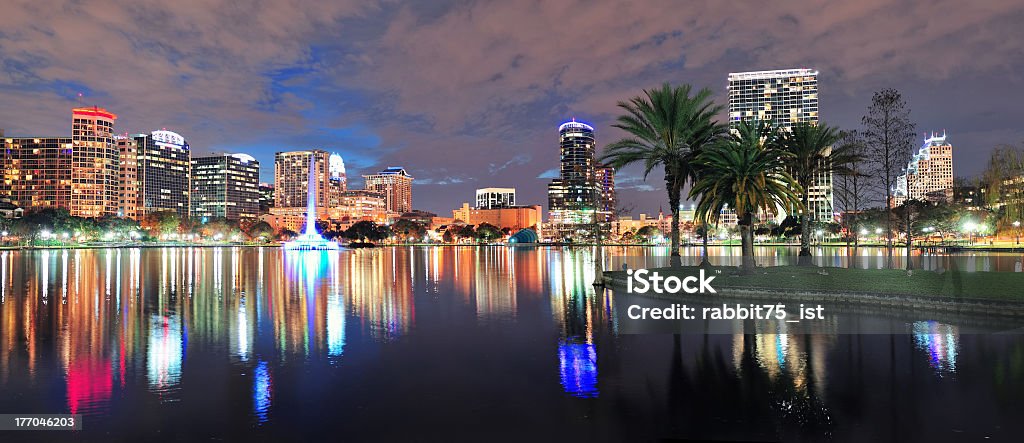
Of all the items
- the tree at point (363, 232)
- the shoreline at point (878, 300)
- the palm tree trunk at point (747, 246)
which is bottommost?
the shoreline at point (878, 300)

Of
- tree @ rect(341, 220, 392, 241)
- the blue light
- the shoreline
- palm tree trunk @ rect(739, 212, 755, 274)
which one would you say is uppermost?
tree @ rect(341, 220, 392, 241)

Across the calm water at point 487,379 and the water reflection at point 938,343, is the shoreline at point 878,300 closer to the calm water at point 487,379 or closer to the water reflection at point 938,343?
the water reflection at point 938,343

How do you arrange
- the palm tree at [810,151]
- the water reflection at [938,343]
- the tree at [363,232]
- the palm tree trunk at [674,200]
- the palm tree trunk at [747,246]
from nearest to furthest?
the water reflection at [938,343] → the palm tree trunk at [747,246] → the palm tree trunk at [674,200] → the palm tree at [810,151] → the tree at [363,232]

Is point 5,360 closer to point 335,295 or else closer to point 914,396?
point 335,295

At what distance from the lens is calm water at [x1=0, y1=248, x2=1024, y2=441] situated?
9.44m

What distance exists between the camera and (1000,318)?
18953mm

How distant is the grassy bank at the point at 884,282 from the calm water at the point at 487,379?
441 cm

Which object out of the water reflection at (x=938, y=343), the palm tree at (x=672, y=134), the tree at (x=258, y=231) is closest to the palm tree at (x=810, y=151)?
the palm tree at (x=672, y=134)

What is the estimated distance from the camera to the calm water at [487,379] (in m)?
9.44

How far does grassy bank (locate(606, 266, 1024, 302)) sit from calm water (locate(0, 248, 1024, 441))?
441cm

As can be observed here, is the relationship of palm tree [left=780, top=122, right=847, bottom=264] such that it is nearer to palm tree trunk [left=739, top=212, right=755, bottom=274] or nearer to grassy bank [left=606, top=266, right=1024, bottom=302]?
palm tree trunk [left=739, top=212, right=755, bottom=274]

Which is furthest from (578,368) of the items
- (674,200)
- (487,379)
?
(674,200)

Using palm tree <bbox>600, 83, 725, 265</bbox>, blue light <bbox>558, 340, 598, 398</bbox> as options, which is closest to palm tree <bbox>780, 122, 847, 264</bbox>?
palm tree <bbox>600, 83, 725, 265</bbox>

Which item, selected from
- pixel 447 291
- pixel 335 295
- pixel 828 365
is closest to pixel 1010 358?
pixel 828 365
